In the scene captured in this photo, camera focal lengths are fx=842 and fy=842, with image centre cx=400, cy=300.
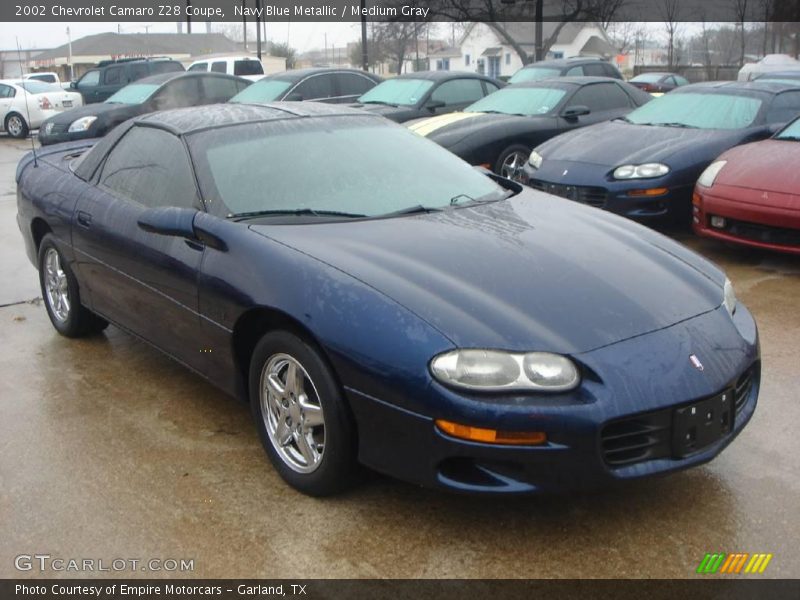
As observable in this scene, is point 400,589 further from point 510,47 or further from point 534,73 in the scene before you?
point 510,47

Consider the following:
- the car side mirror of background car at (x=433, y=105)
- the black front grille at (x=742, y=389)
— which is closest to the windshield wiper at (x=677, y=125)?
the car side mirror of background car at (x=433, y=105)

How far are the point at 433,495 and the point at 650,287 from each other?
3.73 ft

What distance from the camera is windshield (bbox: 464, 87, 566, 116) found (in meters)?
9.62

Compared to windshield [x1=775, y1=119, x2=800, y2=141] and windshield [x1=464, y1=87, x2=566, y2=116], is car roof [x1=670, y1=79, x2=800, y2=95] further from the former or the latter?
windshield [x1=464, y1=87, x2=566, y2=116]

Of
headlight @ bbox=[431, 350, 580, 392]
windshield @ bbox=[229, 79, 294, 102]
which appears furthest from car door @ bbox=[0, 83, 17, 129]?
headlight @ bbox=[431, 350, 580, 392]

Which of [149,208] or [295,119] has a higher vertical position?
[295,119]

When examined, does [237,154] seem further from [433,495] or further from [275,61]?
[275,61]

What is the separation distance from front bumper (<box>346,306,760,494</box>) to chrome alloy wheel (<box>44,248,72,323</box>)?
9.40 feet

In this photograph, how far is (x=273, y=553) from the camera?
286 centimetres

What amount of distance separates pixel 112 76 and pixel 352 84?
11069mm

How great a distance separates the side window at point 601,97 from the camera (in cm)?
986

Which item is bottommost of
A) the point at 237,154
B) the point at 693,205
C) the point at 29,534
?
the point at 29,534

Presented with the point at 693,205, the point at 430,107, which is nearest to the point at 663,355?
the point at 693,205

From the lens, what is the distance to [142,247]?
3924 mm
